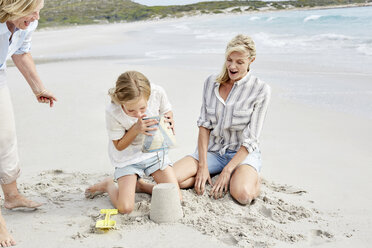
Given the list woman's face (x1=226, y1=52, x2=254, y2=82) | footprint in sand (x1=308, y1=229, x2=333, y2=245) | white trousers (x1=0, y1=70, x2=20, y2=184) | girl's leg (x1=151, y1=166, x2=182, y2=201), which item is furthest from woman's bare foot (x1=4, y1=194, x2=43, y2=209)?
footprint in sand (x1=308, y1=229, x2=333, y2=245)

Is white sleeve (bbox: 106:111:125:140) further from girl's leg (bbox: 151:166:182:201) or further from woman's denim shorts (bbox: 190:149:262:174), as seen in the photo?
woman's denim shorts (bbox: 190:149:262:174)

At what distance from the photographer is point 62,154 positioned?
181 inches

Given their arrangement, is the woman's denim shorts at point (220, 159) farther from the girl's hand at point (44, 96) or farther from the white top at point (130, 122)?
the girl's hand at point (44, 96)

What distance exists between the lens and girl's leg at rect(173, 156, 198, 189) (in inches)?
142

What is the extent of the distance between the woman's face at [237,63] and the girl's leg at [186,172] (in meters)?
0.84

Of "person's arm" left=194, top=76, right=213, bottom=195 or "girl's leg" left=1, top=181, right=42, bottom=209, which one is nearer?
"girl's leg" left=1, top=181, right=42, bottom=209

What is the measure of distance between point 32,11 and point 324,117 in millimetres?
4052

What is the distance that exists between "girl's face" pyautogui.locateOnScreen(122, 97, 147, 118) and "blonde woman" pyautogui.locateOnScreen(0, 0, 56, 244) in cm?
66

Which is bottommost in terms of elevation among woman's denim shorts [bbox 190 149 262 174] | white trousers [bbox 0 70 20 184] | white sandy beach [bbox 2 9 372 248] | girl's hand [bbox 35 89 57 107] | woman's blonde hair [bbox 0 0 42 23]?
white sandy beach [bbox 2 9 372 248]

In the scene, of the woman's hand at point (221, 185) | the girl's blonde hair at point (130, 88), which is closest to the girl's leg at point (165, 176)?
the woman's hand at point (221, 185)

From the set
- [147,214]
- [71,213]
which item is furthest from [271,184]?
[71,213]

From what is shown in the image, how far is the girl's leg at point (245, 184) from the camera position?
10.7 ft

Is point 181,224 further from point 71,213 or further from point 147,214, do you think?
point 71,213

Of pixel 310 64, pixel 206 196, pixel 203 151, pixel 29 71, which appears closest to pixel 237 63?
pixel 203 151
